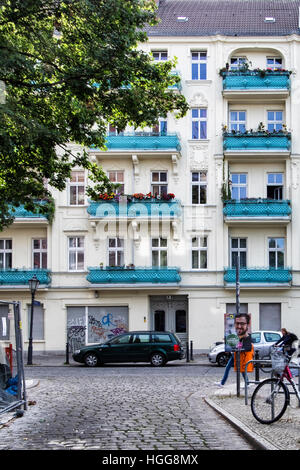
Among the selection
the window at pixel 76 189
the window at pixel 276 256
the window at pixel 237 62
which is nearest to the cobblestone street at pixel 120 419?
the window at pixel 276 256

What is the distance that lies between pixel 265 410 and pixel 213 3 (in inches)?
1429

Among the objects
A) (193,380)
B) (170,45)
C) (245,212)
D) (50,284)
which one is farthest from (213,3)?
(193,380)

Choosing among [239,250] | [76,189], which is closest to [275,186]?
[239,250]

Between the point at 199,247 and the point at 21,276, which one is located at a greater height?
the point at 199,247

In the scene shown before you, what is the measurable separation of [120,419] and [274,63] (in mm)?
30185

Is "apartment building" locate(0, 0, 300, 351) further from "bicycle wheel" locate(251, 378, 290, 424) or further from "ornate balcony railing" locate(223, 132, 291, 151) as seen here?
"bicycle wheel" locate(251, 378, 290, 424)

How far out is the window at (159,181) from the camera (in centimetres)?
3838

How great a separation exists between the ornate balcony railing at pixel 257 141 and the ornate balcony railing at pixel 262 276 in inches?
244

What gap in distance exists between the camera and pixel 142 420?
39.1 ft

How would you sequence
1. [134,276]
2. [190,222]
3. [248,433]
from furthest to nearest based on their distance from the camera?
[190,222] < [134,276] < [248,433]

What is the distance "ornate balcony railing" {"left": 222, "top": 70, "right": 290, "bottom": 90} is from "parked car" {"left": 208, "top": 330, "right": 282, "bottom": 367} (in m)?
13.6

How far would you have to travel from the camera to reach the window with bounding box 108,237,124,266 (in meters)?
38.0

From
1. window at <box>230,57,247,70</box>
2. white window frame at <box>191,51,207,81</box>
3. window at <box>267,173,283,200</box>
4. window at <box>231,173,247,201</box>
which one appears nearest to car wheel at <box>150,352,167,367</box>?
window at <box>231,173,247,201</box>

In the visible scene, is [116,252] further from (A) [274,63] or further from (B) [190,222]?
(A) [274,63]
